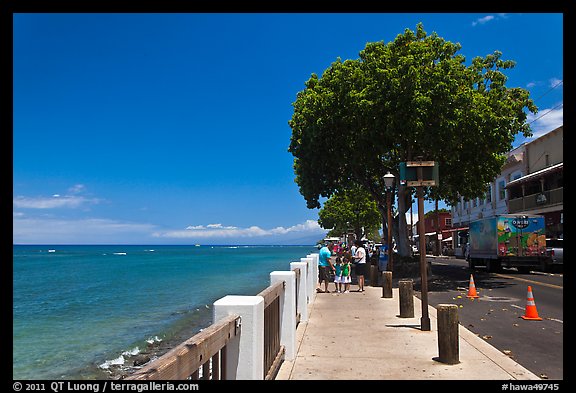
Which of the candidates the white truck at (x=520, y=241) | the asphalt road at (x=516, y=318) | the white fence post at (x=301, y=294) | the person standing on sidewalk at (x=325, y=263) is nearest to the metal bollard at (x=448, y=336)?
the asphalt road at (x=516, y=318)

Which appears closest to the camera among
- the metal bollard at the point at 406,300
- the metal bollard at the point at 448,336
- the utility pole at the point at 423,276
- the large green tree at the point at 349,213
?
the metal bollard at the point at 448,336

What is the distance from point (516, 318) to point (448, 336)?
587cm

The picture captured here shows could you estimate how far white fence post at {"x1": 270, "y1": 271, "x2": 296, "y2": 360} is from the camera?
7465 mm

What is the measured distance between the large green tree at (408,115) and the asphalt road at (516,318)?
19.2 ft

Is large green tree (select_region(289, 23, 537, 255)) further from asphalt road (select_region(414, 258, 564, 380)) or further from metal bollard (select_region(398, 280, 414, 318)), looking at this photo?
metal bollard (select_region(398, 280, 414, 318))

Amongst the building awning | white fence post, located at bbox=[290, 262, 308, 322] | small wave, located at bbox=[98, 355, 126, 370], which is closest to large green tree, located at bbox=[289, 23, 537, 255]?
the building awning

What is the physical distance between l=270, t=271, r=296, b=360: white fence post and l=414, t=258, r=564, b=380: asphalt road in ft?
11.2

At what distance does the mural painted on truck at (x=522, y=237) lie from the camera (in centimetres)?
2666

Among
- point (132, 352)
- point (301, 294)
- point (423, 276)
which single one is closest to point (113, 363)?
point (132, 352)

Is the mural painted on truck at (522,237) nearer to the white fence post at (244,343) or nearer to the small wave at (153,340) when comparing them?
the small wave at (153,340)

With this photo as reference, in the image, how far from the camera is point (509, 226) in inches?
1055

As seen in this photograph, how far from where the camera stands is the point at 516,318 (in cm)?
1195
